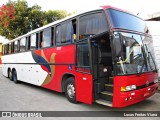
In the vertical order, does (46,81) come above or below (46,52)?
below

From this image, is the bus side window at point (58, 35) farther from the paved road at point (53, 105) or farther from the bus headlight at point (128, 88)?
the bus headlight at point (128, 88)

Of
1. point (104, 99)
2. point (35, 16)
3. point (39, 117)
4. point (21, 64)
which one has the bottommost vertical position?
point (39, 117)

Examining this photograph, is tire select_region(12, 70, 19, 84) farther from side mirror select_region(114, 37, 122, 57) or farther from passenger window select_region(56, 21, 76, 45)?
side mirror select_region(114, 37, 122, 57)

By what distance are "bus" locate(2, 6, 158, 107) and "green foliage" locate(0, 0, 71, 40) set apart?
44.7 feet

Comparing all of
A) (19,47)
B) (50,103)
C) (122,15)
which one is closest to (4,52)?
(19,47)

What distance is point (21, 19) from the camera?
20.7 meters

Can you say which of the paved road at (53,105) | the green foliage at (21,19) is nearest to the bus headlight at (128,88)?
the paved road at (53,105)

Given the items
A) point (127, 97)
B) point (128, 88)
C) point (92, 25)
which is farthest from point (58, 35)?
point (127, 97)

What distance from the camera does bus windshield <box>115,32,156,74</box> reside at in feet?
17.0

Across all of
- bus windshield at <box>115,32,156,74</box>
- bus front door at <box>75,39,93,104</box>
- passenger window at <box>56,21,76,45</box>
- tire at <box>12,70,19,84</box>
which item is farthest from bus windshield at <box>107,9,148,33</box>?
tire at <box>12,70,19,84</box>

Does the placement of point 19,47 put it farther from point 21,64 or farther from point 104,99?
point 104,99

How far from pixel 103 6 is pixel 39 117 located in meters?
3.89

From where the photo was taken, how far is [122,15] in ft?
19.3

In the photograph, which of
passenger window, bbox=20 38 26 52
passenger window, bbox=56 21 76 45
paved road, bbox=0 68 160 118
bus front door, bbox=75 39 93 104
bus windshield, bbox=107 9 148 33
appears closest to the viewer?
bus windshield, bbox=107 9 148 33
